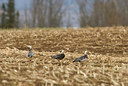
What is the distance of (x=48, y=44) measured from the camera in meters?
12.1

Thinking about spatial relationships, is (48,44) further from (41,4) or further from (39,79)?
(41,4)

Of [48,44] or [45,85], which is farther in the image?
[48,44]

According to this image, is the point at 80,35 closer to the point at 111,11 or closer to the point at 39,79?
the point at 39,79

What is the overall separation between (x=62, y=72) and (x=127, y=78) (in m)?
1.29

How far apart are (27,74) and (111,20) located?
25.3 metres

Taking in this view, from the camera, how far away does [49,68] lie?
565 centimetres

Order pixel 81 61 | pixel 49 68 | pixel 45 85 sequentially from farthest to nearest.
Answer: pixel 81 61 < pixel 49 68 < pixel 45 85

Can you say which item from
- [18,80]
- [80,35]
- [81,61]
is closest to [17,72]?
[18,80]

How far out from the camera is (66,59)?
762cm

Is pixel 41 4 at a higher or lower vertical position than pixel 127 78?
higher

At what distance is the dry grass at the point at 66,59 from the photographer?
463 centimetres

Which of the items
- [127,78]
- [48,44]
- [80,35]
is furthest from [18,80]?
[80,35]

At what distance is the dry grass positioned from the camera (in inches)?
182

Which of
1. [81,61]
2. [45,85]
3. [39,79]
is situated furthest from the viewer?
[81,61]
